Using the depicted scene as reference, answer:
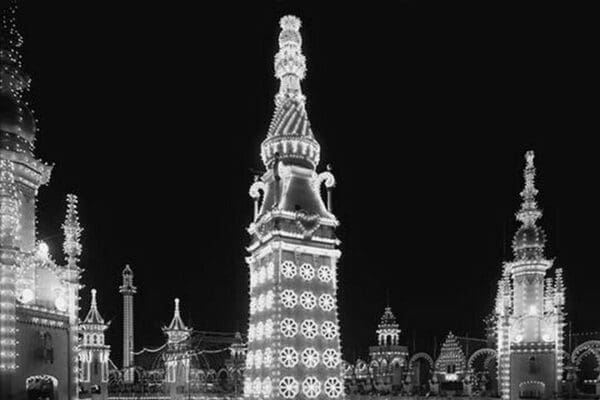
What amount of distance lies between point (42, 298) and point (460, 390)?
114ft

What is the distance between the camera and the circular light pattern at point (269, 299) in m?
26.7

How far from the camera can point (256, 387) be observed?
27375 millimetres

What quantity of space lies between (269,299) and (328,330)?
297 centimetres

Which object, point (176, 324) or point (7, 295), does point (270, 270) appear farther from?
point (176, 324)

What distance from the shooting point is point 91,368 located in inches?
2094

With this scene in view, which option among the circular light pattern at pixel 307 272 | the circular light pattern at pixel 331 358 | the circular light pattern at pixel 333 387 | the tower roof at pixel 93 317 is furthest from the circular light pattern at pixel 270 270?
the tower roof at pixel 93 317

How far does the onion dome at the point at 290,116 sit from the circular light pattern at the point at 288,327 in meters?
7.12

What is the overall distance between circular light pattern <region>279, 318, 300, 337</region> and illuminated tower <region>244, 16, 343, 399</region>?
4 centimetres

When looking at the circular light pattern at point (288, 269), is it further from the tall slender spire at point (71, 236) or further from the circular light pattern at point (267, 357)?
the tall slender spire at point (71, 236)

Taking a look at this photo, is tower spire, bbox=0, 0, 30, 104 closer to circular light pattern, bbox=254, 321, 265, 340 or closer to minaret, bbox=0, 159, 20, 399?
minaret, bbox=0, 159, 20, 399

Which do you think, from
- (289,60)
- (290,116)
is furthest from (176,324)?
(289,60)

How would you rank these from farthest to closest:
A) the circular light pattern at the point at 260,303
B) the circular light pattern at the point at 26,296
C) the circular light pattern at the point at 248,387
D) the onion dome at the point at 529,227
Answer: the onion dome at the point at 529,227, the circular light pattern at the point at 248,387, the circular light pattern at the point at 260,303, the circular light pattern at the point at 26,296

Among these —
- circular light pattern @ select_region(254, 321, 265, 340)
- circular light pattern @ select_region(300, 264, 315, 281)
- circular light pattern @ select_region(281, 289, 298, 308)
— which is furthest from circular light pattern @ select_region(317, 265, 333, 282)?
circular light pattern @ select_region(254, 321, 265, 340)

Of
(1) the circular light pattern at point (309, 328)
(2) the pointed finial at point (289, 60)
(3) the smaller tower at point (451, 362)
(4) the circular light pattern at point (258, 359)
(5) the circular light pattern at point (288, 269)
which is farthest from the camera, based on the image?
(3) the smaller tower at point (451, 362)
